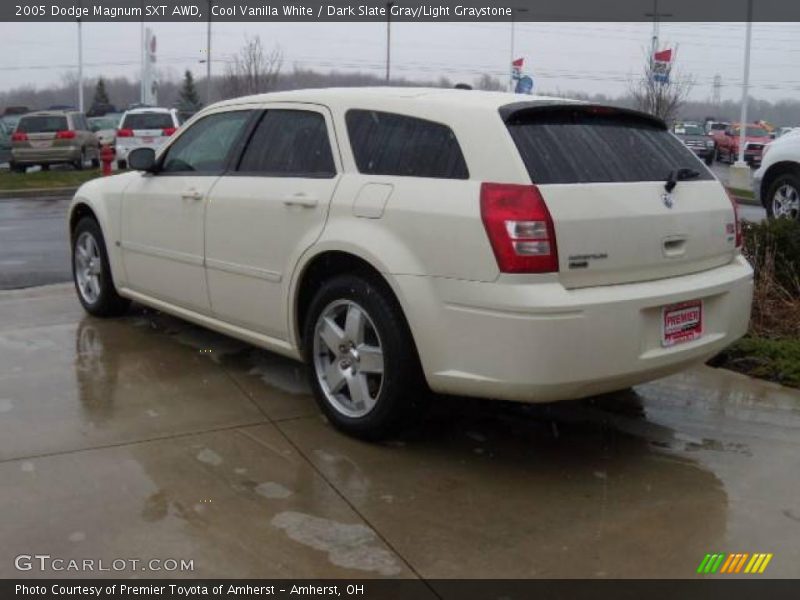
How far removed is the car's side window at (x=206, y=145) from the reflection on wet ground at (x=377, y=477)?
1204 mm

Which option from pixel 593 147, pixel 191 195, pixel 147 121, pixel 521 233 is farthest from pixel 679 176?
pixel 147 121

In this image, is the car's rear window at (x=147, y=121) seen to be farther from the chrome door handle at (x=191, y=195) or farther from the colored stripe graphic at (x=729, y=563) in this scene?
the colored stripe graphic at (x=729, y=563)

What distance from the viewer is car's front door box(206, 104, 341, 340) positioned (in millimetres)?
4312

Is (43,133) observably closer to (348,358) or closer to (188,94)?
(348,358)

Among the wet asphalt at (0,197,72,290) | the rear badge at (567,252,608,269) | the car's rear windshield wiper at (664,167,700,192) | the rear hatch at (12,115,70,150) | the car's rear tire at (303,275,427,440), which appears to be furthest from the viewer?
the rear hatch at (12,115,70,150)

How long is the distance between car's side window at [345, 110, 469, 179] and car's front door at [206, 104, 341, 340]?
6.5 inches

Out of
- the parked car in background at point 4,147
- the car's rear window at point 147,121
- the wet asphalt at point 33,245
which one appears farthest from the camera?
the parked car in background at point 4,147

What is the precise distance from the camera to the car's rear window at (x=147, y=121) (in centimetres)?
2239

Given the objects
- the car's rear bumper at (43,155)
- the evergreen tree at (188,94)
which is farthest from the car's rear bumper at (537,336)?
the evergreen tree at (188,94)

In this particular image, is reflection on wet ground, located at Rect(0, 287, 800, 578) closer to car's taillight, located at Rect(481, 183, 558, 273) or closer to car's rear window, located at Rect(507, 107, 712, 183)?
car's taillight, located at Rect(481, 183, 558, 273)

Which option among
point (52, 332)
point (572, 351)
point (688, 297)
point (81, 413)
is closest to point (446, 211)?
point (572, 351)

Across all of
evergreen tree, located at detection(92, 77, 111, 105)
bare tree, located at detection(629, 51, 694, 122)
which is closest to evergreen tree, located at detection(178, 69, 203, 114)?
evergreen tree, located at detection(92, 77, 111, 105)

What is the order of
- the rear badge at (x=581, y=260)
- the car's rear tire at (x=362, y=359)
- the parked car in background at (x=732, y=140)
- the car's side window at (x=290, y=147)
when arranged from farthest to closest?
the parked car in background at (x=732, y=140), the car's side window at (x=290, y=147), the car's rear tire at (x=362, y=359), the rear badge at (x=581, y=260)

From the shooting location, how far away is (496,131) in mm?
3713
